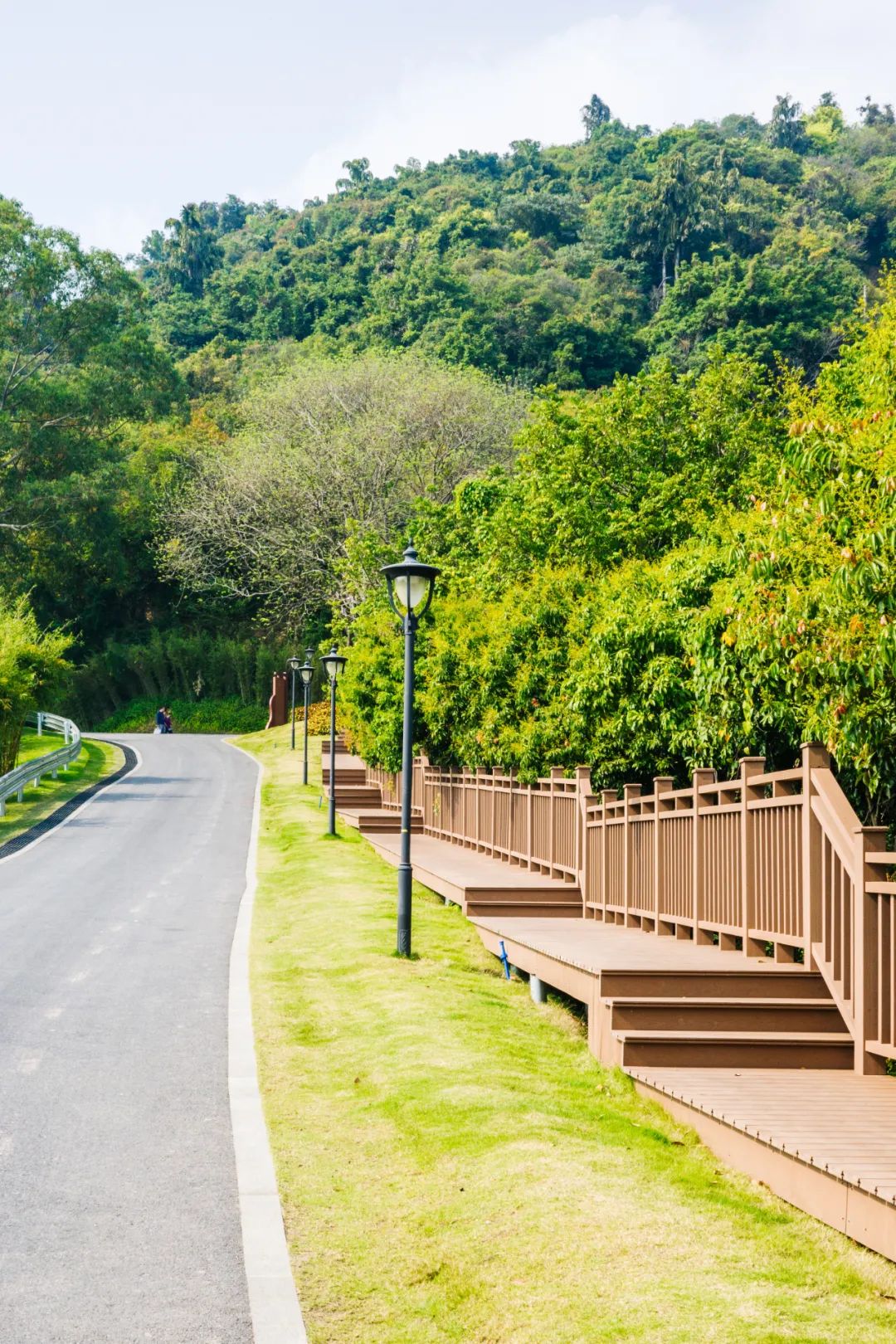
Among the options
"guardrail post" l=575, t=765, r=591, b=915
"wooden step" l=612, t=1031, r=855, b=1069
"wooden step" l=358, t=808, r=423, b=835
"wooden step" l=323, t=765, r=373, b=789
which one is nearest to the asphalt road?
"wooden step" l=612, t=1031, r=855, b=1069

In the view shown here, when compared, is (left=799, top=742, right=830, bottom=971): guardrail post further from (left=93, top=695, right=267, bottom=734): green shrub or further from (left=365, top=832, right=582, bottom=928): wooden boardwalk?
(left=93, top=695, right=267, bottom=734): green shrub

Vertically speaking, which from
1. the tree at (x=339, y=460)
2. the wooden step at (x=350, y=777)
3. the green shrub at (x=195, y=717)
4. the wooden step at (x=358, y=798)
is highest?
the tree at (x=339, y=460)

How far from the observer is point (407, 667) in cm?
1472

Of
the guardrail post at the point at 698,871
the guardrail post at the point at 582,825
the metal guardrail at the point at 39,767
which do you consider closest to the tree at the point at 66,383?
the metal guardrail at the point at 39,767

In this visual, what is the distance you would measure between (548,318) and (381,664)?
50.6 meters

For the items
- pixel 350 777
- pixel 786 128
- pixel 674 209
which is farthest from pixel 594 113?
pixel 350 777

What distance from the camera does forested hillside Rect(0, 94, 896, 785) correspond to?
1170 cm

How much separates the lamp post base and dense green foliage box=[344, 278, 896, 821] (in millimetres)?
3541

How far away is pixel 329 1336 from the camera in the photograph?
500cm

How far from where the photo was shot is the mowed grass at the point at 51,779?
33528 millimetres

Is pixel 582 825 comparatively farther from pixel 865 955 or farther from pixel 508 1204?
pixel 508 1204

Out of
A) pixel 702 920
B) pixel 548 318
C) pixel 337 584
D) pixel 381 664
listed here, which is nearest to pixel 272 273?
pixel 548 318

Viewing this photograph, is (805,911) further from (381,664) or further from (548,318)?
(548,318)

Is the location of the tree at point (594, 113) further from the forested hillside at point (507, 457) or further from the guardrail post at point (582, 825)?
the guardrail post at point (582, 825)
